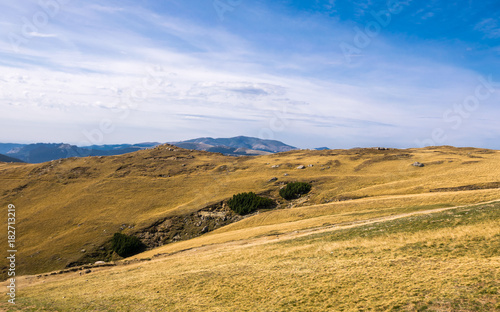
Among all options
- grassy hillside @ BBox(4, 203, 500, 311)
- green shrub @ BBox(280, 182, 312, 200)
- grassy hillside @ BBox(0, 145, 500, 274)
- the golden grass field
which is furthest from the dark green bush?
green shrub @ BBox(280, 182, 312, 200)

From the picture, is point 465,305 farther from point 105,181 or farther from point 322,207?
point 105,181

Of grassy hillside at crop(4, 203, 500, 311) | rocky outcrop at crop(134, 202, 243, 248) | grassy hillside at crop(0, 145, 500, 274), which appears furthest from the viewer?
rocky outcrop at crop(134, 202, 243, 248)

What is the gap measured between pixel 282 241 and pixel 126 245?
37.8 m

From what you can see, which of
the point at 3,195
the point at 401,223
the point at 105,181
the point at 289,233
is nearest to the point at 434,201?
the point at 401,223

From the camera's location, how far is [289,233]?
146 ft

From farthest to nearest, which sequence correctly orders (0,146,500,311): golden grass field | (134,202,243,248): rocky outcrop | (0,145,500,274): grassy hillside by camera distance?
(134,202,243,248): rocky outcrop, (0,145,500,274): grassy hillside, (0,146,500,311): golden grass field

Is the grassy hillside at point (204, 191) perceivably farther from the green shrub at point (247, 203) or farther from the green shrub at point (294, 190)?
the green shrub at point (247, 203)

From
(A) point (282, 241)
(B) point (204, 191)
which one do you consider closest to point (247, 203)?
(B) point (204, 191)

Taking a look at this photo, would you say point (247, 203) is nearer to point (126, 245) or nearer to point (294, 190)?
point (294, 190)

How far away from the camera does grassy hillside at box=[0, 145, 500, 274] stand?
5353 centimetres

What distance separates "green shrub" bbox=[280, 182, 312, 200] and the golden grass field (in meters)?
2.23

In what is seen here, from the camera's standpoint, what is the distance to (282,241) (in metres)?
38.6

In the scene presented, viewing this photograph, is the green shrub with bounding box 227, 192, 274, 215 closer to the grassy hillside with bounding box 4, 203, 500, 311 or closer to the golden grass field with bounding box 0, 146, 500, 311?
the golden grass field with bounding box 0, 146, 500, 311

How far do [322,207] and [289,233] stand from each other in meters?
16.7
